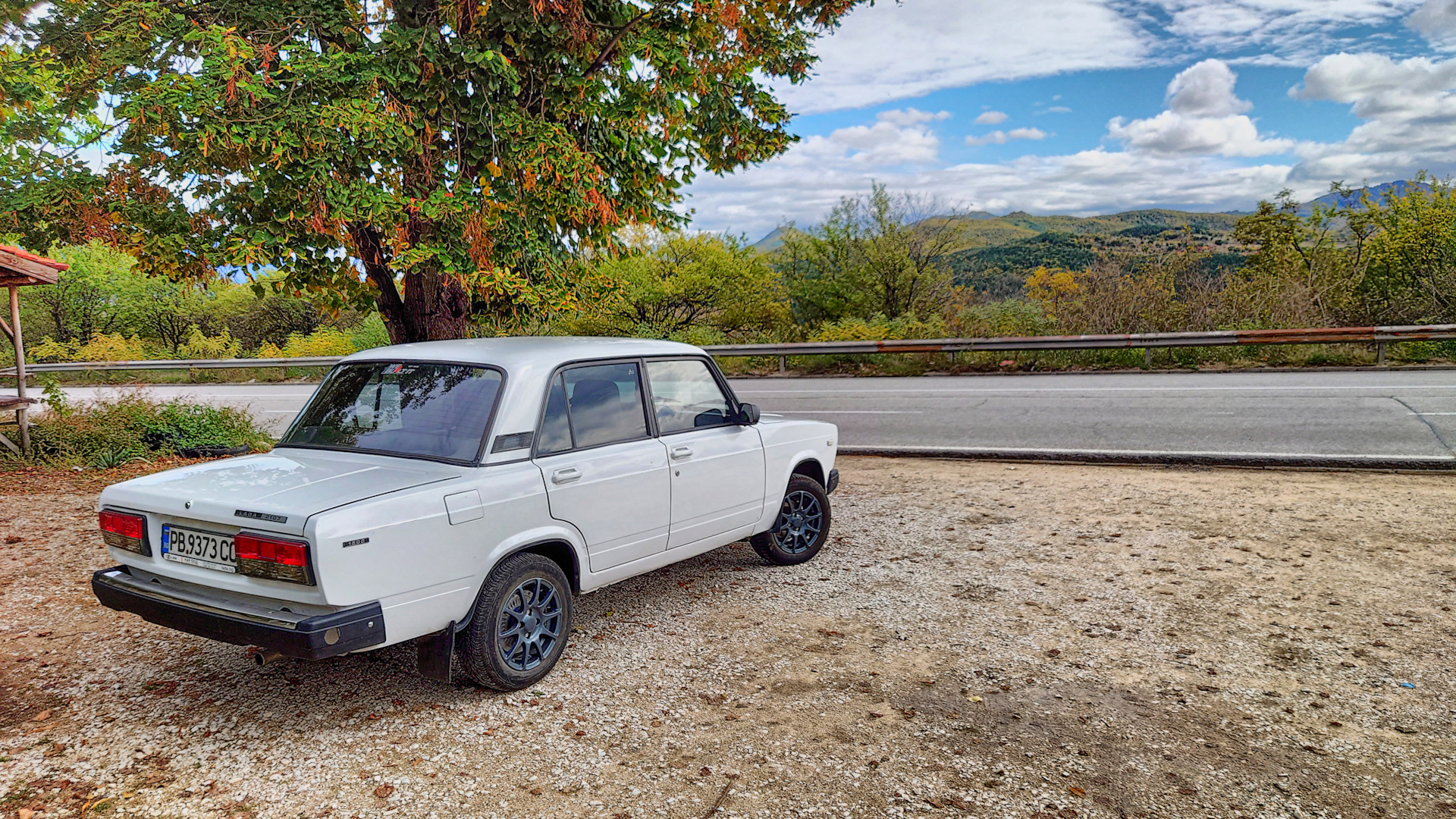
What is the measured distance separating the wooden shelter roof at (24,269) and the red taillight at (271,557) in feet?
29.6

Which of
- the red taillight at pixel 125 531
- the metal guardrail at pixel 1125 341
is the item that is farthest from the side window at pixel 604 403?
the metal guardrail at pixel 1125 341

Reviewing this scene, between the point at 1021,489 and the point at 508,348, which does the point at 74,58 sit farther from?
the point at 1021,489

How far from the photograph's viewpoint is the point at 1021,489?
8.69 metres

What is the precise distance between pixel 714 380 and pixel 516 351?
4.91 feet

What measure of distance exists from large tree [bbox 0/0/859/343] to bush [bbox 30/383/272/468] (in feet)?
12.4

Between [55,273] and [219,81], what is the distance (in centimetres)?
633

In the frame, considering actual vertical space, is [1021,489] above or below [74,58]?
below

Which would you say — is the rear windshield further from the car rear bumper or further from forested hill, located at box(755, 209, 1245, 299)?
forested hill, located at box(755, 209, 1245, 299)

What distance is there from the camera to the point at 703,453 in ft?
17.3

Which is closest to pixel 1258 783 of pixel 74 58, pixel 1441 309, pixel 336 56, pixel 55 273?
pixel 336 56

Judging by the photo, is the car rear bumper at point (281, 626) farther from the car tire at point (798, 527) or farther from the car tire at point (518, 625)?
the car tire at point (798, 527)

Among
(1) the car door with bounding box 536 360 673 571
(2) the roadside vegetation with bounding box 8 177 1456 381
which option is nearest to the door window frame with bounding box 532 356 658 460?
(1) the car door with bounding box 536 360 673 571

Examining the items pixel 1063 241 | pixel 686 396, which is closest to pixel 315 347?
pixel 686 396

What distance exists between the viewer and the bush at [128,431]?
10852 millimetres
